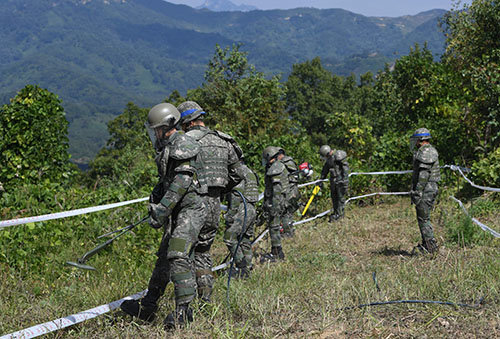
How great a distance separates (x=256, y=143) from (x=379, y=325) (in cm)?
1087

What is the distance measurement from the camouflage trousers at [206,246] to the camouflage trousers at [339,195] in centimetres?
714

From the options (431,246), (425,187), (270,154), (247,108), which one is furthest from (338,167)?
(247,108)

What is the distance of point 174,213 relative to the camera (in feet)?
13.9

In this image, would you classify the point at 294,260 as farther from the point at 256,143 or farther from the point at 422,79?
the point at 422,79

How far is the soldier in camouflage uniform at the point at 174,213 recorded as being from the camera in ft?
13.0

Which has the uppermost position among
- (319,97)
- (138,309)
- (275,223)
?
(319,97)

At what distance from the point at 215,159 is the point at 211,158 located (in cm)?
4

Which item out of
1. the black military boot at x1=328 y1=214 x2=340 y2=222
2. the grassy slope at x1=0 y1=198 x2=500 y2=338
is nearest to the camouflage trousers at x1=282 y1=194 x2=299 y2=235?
the black military boot at x1=328 y1=214 x2=340 y2=222

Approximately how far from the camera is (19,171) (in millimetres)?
9906

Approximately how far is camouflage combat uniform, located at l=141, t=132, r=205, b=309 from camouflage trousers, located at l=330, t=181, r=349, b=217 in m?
7.47

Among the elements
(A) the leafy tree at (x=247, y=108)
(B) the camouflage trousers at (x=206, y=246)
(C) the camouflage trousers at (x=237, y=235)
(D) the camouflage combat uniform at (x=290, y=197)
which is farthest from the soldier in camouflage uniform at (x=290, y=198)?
(B) the camouflage trousers at (x=206, y=246)

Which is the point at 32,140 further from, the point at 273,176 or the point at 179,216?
the point at 179,216

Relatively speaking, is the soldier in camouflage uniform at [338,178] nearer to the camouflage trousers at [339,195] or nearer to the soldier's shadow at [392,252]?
the camouflage trousers at [339,195]

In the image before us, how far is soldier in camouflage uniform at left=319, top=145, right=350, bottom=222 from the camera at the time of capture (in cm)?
1126
